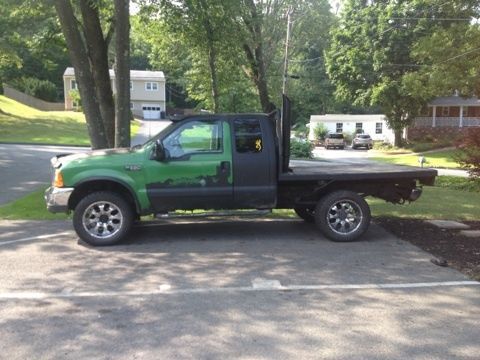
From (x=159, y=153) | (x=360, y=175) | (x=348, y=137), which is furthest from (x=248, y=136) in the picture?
(x=348, y=137)

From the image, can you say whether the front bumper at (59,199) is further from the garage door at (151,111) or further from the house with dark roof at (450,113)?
the garage door at (151,111)

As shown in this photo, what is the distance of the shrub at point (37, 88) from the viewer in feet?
218

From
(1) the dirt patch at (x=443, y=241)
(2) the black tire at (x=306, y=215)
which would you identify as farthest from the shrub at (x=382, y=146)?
(2) the black tire at (x=306, y=215)

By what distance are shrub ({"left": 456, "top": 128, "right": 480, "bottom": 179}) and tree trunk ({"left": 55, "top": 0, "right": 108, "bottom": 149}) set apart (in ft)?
29.6

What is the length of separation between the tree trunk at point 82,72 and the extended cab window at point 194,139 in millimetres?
4537

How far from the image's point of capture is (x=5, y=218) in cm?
1009

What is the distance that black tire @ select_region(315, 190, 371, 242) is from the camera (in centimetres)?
812

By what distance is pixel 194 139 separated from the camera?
25.9 feet

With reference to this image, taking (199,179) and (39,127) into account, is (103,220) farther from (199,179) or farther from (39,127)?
(39,127)

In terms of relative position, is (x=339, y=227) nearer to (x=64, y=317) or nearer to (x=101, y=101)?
(x=64, y=317)

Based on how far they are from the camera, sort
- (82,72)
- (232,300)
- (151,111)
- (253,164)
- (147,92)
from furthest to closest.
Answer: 1. (147,92)
2. (151,111)
3. (82,72)
4. (253,164)
5. (232,300)

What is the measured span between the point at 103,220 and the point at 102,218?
0.11 ft

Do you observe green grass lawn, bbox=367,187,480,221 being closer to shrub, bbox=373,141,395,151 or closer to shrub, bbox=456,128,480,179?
shrub, bbox=456,128,480,179

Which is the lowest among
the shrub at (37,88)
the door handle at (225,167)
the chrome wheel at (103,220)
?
the chrome wheel at (103,220)
